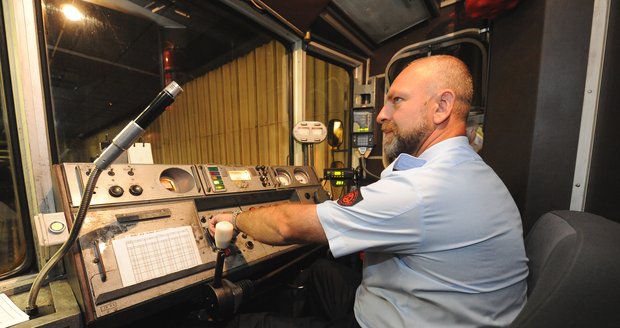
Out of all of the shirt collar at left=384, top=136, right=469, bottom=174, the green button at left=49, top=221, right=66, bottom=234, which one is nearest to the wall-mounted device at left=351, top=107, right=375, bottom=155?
the shirt collar at left=384, top=136, right=469, bottom=174

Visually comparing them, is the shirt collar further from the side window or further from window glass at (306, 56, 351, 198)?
window glass at (306, 56, 351, 198)

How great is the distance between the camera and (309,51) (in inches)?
92.4

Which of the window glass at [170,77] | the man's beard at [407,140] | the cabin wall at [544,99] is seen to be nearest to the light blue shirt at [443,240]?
the man's beard at [407,140]

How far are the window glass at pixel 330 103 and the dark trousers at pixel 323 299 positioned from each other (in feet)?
4.78

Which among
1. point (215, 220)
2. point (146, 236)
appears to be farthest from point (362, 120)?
point (146, 236)

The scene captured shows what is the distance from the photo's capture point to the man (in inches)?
29.6

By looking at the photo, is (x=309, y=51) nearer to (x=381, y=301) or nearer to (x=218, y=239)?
(x=218, y=239)

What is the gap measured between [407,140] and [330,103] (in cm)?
194

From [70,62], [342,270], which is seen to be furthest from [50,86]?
[342,270]

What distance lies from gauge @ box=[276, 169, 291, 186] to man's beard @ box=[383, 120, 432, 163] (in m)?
0.76

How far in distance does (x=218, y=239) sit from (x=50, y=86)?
1.09m

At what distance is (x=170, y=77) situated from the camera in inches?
73.2

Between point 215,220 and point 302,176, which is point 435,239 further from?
point 302,176

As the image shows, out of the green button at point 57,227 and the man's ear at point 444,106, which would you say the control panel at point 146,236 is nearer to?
the green button at point 57,227
